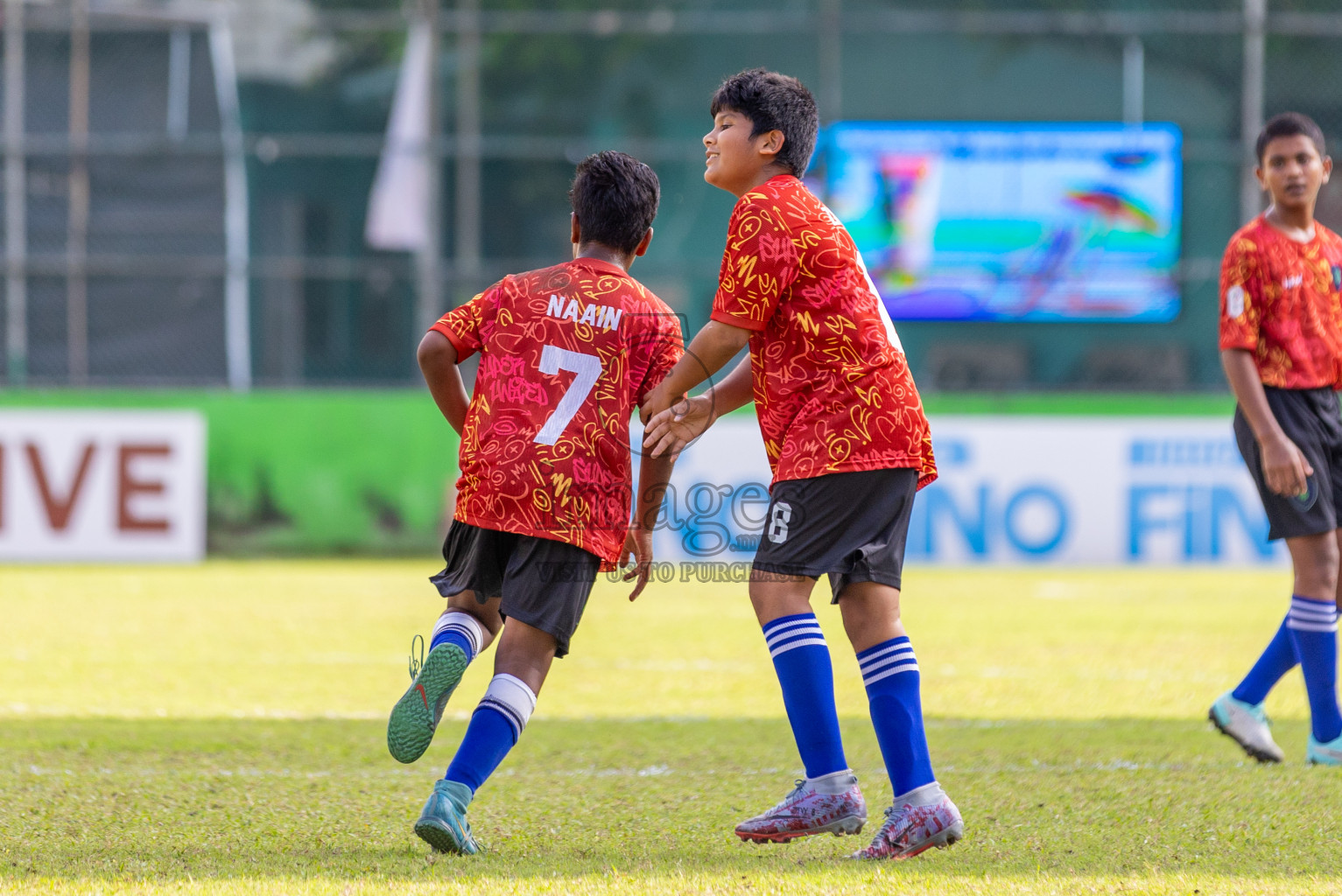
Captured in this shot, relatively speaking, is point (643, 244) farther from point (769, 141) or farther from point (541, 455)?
point (541, 455)

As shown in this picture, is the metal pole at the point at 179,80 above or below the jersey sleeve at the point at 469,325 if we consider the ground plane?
above

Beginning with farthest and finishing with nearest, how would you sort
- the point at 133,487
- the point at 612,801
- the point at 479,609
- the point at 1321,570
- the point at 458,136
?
the point at 458,136 → the point at 133,487 → the point at 1321,570 → the point at 612,801 → the point at 479,609

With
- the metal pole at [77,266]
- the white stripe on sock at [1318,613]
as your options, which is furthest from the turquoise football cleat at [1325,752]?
the metal pole at [77,266]

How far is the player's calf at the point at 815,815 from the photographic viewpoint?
3568mm

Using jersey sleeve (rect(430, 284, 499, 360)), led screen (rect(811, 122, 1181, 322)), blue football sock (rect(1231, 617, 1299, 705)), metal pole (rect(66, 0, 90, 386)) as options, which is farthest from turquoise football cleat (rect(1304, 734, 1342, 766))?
metal pole (rect(66, 0, 90, 386))

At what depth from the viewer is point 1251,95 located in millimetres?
15578

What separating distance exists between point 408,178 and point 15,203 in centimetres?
382

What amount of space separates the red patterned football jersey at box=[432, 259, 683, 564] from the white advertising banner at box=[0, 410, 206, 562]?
9422mm

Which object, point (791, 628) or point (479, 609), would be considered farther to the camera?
point (479, 609)

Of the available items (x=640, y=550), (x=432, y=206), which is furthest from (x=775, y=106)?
(x=432, y=206)

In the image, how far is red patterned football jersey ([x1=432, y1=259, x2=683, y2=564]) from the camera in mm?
3701

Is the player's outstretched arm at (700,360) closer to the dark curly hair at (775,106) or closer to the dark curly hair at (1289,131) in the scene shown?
the dark curly hair at (775,106)

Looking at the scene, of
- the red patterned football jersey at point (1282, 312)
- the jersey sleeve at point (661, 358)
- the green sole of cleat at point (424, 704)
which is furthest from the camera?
the red patterned football jersey at point (1282, 312)

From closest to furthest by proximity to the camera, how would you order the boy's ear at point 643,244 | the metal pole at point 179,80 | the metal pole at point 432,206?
the boy's ear at point 643,244, the metal pole at point 432,206, the metal pole at point 179,80
